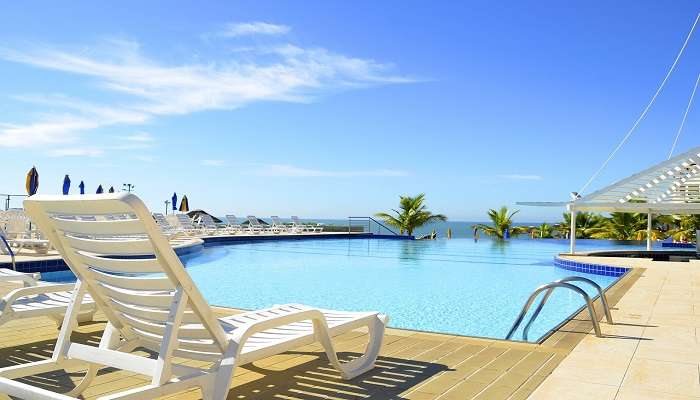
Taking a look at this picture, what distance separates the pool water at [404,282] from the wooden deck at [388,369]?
234cm

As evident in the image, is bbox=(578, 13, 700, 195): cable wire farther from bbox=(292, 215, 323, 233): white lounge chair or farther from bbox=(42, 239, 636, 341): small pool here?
bbox=(292, 215, 323, 233): white lounge chair

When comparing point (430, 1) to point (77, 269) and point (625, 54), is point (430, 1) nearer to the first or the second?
point (625, 54)

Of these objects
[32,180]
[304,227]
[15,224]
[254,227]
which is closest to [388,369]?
[15,224]

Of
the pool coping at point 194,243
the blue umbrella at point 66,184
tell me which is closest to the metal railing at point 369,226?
the pool coping at point 194,243

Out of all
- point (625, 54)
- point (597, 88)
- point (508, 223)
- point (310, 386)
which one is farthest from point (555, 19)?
point (310, 386)

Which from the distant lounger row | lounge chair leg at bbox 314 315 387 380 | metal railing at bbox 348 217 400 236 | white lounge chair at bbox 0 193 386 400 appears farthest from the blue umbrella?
lounge chair leg at bbox 314 315 387 380

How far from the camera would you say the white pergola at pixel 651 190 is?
14910mm

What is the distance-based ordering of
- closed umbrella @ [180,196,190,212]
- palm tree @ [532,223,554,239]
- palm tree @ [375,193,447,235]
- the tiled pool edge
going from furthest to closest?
palm tree @ [532,223,554,239] → closed umbrella @ [180,196,190,212] → palm tree @ [375,193,447,235] → the tiled pool edge

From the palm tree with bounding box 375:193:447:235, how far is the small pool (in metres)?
7.72

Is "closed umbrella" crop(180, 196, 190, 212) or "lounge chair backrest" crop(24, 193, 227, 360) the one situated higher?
"closed umbrella" crop(180, 196, 190, 212)

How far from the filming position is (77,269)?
112 inches

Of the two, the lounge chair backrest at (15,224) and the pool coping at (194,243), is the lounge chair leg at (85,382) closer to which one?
the pool coping at (194,243)

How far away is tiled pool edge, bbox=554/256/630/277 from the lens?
41.0 ft

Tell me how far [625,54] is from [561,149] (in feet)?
50.2
